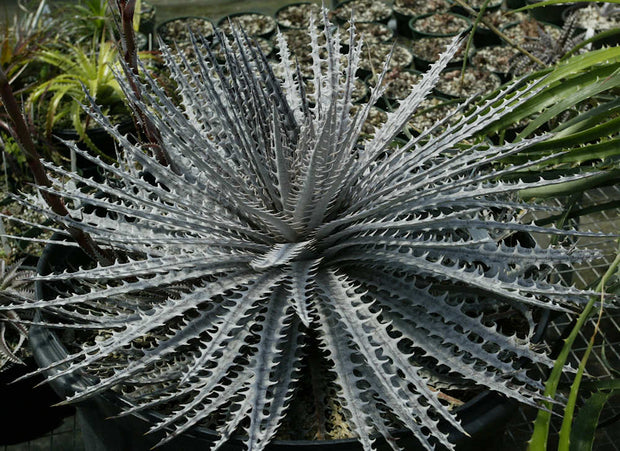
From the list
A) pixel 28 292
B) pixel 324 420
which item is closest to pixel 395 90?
pixel 28 292

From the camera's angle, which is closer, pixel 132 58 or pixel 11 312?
pixel 132 58

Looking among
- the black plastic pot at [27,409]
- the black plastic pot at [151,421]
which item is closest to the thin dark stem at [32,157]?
the black plastic pot at [151,421]

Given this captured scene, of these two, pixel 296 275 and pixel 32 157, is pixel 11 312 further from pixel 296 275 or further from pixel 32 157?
pixel 296 275

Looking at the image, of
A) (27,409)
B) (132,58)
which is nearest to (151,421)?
(132,58)

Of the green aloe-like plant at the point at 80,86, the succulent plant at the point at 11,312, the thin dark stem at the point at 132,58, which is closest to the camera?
the thin dark stem at the point at 132,58

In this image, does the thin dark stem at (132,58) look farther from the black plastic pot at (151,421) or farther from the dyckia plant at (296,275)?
the black plastic pot at (151,421)

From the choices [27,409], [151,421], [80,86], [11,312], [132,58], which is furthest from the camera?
[80,86]

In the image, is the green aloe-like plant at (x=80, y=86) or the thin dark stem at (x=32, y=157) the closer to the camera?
the thin dark stem at (x=32, y=157)

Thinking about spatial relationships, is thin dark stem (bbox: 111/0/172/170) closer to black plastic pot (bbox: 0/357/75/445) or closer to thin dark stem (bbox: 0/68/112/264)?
thin dark stem (bbox: 0/68/112/264)
